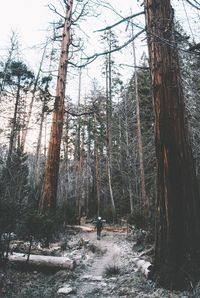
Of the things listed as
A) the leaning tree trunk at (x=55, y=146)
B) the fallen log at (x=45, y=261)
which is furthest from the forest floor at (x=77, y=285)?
the leaning tree trunk at (x=55, y=146)

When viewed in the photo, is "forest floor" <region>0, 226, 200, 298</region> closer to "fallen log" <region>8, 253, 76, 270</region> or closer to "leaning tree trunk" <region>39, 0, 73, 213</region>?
"fallen log" <region>8, 253, 76, 270</region>

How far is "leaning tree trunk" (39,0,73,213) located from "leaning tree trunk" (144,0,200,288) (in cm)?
549

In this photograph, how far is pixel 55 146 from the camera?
9.63 m

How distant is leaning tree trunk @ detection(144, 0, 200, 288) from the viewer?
164 inches

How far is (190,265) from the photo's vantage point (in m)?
4.10

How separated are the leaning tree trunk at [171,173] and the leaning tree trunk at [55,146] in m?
5.49

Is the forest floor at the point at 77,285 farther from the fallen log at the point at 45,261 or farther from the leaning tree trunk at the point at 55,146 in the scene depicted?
the leaning tree trunk at the point at 55,146

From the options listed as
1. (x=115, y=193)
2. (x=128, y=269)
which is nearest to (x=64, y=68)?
(x=128, y=269)

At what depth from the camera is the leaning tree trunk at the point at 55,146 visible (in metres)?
9.31

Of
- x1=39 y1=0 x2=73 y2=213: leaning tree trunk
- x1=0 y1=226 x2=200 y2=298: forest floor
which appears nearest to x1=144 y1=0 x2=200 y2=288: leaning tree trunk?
x1=0 y1=226 x2=200 y2=298: forest floor

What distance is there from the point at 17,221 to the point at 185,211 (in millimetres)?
3341

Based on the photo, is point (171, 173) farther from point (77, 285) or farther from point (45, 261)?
point (45, 261)

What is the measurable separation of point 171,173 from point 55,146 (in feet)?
19.5

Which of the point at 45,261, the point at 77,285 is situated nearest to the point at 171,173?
the point at 77,285
